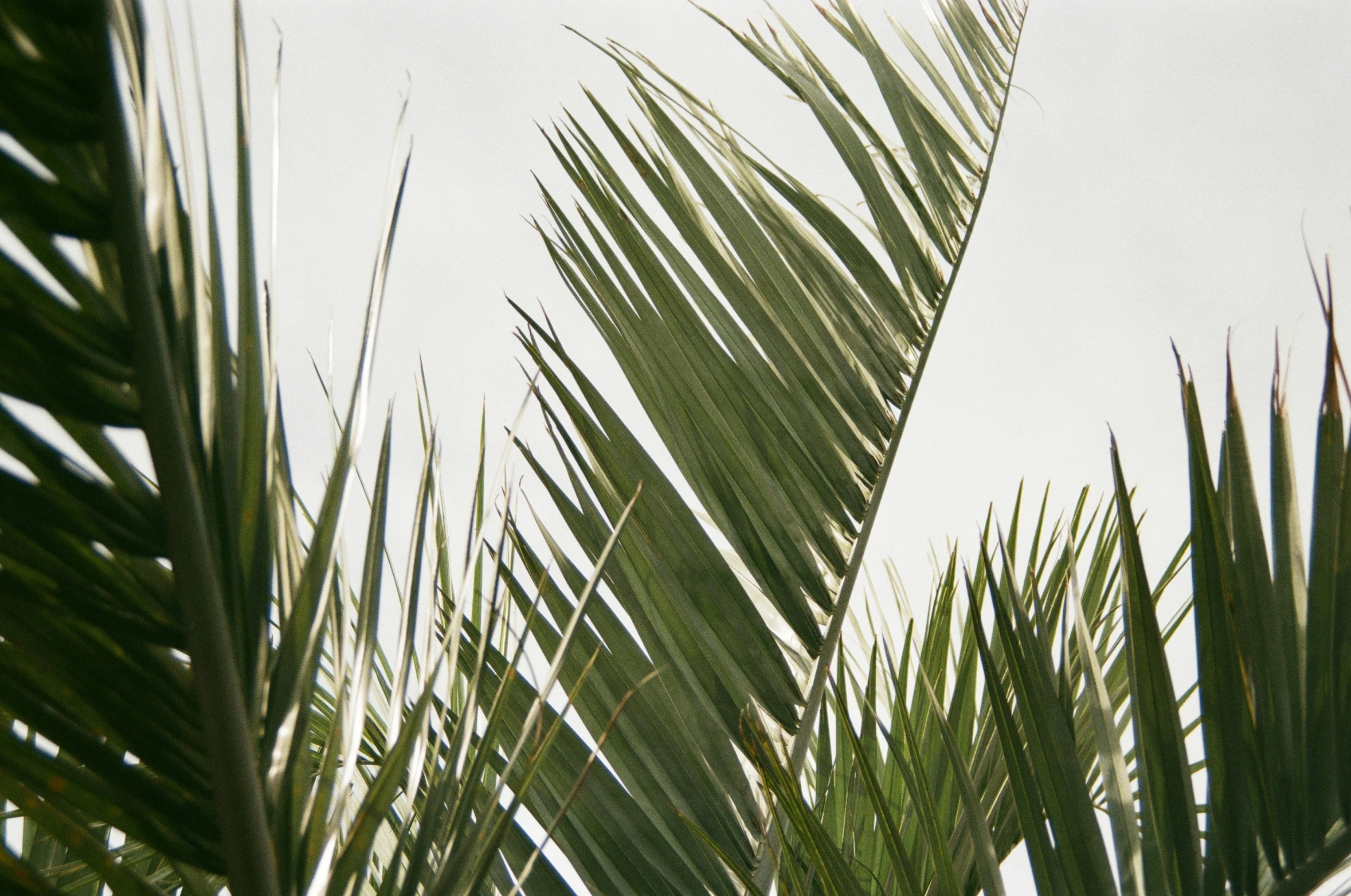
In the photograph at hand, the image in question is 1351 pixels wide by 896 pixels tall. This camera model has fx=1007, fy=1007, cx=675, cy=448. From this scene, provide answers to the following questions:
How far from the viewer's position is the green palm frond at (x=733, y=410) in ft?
2.37

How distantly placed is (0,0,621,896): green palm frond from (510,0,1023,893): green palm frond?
31 centimetres

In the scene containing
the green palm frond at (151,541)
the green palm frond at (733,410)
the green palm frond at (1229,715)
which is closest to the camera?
the green palm frond at (151,541)

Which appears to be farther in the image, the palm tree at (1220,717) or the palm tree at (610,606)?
the palm tree at (1220,717)

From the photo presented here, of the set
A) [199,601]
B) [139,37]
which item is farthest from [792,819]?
[139,37]

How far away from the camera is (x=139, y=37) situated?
328 millimetres

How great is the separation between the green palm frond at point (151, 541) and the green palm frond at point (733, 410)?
306 millimetres

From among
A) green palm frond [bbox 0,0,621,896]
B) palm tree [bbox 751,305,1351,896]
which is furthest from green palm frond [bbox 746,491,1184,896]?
green palm frond [bbox 0,0,621,896]

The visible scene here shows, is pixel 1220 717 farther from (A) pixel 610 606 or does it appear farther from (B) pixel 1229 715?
(A) pixel 610 606

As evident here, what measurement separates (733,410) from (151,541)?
533mm

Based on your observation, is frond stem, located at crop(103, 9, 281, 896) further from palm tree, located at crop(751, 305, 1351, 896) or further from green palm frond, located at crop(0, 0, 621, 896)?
palm tree, located at crop(751, 305, 1351, 896)

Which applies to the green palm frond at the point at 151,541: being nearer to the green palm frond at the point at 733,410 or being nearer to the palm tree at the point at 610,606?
the palm tree at the point at 610,606

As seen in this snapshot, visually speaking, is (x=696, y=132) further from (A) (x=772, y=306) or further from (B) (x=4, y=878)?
(B) (x=4, y=878)

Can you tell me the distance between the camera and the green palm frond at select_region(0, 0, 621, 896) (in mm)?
308

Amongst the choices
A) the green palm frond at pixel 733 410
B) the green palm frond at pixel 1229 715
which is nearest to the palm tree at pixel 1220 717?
the green palm frond at pixel 1229 715
